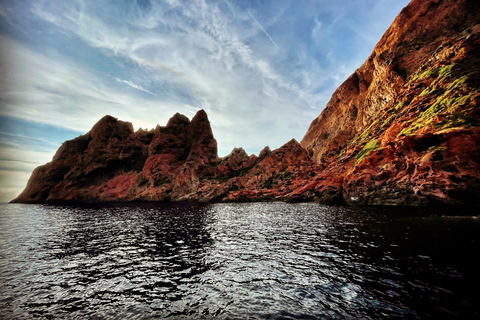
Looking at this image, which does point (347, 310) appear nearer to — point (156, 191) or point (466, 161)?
point (466, 161)

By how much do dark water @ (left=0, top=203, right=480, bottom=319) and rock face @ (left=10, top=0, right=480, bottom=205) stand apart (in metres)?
16.5

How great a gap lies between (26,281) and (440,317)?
21.6 meters

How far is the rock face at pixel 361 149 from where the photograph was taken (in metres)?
32.3

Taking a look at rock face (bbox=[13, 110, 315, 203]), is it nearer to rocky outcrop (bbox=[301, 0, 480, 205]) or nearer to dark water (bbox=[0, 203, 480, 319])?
rocky outcrop (bbox=[301, 0, 480, 205])

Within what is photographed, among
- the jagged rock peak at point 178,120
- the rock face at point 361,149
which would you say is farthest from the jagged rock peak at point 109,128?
the jagged rock peak at point 178,120

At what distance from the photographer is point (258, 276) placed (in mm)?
12078

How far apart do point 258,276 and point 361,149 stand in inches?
2418

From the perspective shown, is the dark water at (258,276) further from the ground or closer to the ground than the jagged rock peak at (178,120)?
closer to the ground

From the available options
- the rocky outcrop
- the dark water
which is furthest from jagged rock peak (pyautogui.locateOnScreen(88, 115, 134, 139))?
the rocky outcrop

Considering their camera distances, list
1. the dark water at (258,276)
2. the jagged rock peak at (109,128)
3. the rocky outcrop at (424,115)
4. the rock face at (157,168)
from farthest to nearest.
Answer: the jagged rock peak at (109,128) < the rock face at (157,168) < the rocky outcrop at (424,115) < the dark water at (258,276)

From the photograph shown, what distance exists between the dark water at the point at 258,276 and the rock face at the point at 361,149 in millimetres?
16470

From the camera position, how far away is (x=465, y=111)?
3172 cm

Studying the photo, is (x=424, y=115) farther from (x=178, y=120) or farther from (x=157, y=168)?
(x=178, y=120)

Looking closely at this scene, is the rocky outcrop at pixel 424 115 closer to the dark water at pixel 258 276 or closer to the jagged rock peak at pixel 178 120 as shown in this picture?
the dark water at pixel 258 276
